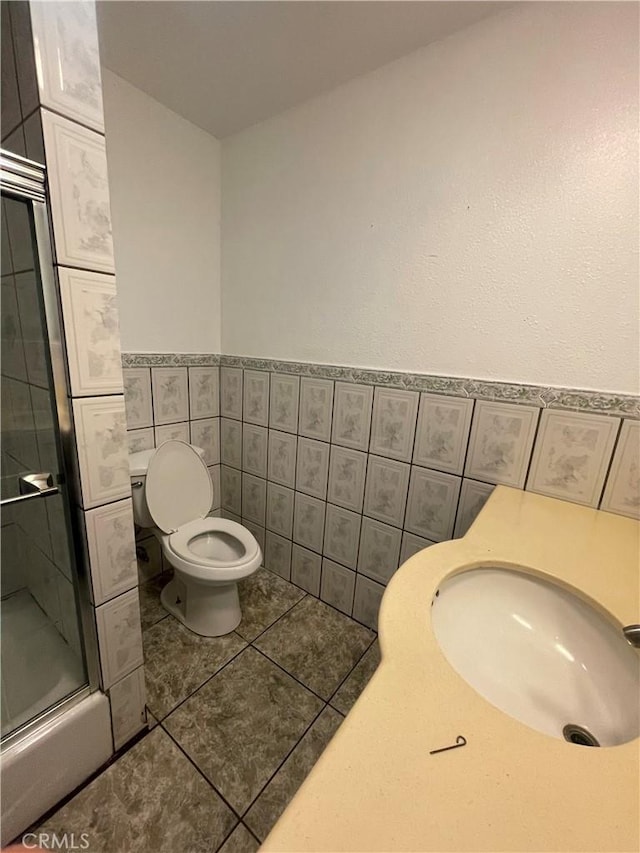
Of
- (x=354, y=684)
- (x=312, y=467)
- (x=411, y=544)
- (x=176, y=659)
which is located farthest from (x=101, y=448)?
(x=354, y=684)

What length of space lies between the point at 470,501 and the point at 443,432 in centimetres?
26

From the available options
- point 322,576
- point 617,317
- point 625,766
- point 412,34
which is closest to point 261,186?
point 412,34

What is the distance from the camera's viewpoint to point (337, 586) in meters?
1.62

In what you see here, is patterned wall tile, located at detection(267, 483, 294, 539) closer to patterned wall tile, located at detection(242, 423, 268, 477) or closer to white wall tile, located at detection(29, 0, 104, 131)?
patterned wall tile, located at detection(242, 423, 268, 477)

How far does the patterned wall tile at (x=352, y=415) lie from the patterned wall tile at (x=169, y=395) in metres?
0.78

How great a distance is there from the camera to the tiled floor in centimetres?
92

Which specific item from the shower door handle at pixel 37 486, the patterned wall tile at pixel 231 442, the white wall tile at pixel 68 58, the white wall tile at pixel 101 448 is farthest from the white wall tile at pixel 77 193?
the patterned wall tile at pixel 231 442

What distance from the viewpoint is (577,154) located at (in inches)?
35.8

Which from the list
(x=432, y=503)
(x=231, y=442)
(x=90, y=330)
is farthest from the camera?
(x=231, y=442)

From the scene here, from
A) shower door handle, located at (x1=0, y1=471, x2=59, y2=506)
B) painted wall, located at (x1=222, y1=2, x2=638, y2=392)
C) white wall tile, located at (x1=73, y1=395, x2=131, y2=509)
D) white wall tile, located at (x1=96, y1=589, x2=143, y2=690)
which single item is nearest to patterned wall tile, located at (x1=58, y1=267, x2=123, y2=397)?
white wall tile, located at (x1=73, y1=395, x2=131, y2=509)

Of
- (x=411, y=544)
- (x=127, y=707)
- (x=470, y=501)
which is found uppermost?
(x=470, y=501)

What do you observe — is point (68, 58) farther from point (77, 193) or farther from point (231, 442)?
point (231, 442)

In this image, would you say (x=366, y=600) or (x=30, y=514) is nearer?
(x=30, y=514)

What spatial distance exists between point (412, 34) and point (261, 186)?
2.40 feet
